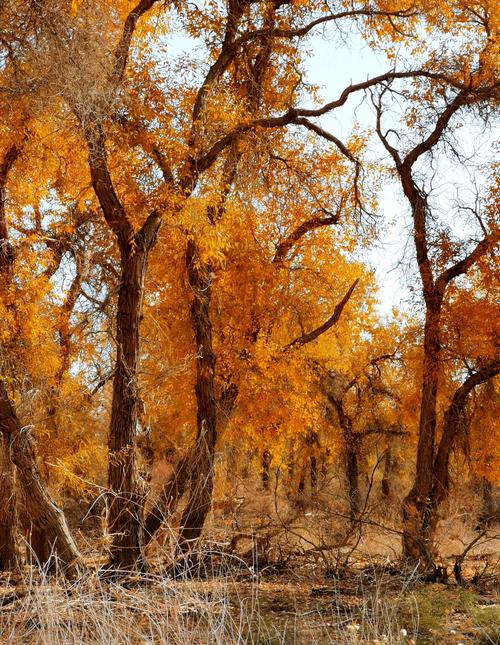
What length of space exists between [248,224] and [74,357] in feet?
Answer: 13.9

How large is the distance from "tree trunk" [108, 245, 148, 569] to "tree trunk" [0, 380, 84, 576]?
0.58 m

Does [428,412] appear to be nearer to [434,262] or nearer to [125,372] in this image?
[434,262]

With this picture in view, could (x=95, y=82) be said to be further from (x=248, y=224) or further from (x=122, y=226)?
(x=248, y=224)

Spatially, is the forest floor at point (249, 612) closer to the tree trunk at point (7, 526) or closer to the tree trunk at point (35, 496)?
the tree trunk at point (35, 496)

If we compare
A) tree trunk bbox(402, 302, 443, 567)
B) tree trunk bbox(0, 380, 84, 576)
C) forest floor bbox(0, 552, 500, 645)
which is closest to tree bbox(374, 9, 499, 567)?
tree trunk bbox(402, 302, 443, 567)

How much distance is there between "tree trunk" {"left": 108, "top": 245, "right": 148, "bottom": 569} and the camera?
9156mm

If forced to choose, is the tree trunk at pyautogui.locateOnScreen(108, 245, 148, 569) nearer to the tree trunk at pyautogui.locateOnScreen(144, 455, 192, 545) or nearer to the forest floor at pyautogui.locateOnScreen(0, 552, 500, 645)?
the forest floor at pyautogui.locateOnScreen(0, 552, 500, 645)

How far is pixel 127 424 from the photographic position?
9.29m

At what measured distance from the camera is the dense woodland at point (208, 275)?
30.1 ft

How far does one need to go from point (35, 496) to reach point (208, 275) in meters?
4.67

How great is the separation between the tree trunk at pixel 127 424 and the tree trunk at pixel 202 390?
144cm

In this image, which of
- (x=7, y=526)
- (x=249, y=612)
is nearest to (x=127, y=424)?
(x=249, y=612)

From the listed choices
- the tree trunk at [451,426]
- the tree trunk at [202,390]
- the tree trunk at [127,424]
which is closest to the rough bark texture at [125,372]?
the tree trunk at [127,424]

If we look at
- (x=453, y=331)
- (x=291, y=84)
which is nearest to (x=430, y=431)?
(x=453, y=331)
